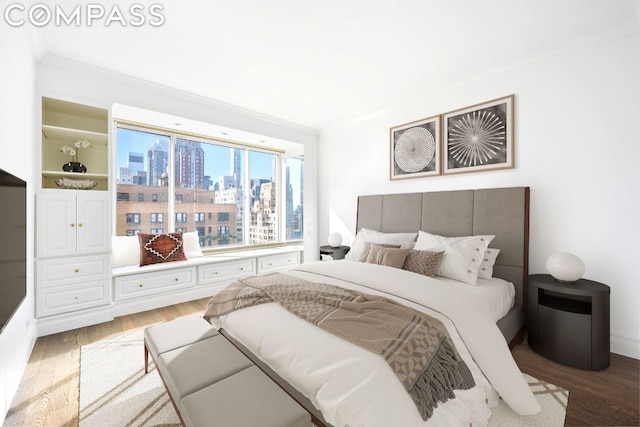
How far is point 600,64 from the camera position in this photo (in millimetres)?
2371

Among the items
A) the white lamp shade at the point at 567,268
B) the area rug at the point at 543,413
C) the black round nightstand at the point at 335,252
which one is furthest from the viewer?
the black round nightstand at the point at 335,252

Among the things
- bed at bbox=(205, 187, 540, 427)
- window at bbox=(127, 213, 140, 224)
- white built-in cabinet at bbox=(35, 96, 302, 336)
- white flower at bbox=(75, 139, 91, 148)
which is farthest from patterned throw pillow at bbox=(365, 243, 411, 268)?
white flower at bbox=(75, 139, 91, 148)

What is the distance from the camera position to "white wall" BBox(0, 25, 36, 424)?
165cm

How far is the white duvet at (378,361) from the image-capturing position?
44.0 inches

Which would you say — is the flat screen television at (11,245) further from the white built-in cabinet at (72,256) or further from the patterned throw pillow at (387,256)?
the patterned throw pillow at (387,256)

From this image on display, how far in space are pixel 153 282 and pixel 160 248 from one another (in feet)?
1.48

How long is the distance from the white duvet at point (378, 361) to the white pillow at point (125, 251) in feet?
7.09

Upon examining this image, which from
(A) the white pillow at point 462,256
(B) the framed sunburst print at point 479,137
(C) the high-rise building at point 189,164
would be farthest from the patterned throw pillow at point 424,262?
(C) the high-rise building at point 189,164

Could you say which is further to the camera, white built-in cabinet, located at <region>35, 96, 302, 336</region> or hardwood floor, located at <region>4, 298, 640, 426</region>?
white built-in cabinet, located at <region>35, 96, 302, 336</region>

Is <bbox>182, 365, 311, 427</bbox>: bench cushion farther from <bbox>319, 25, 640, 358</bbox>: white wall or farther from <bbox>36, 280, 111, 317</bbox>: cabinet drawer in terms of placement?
<bbox>319, 25, 640, 358</bbox>: white wall

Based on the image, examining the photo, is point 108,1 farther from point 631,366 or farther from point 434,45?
point 631,366

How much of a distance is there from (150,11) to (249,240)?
11.5 feet

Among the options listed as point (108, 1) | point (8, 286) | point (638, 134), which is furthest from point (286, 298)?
point (638, 134)

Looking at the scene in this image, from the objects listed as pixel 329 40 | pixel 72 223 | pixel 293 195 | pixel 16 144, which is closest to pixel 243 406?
pixel 16 144
